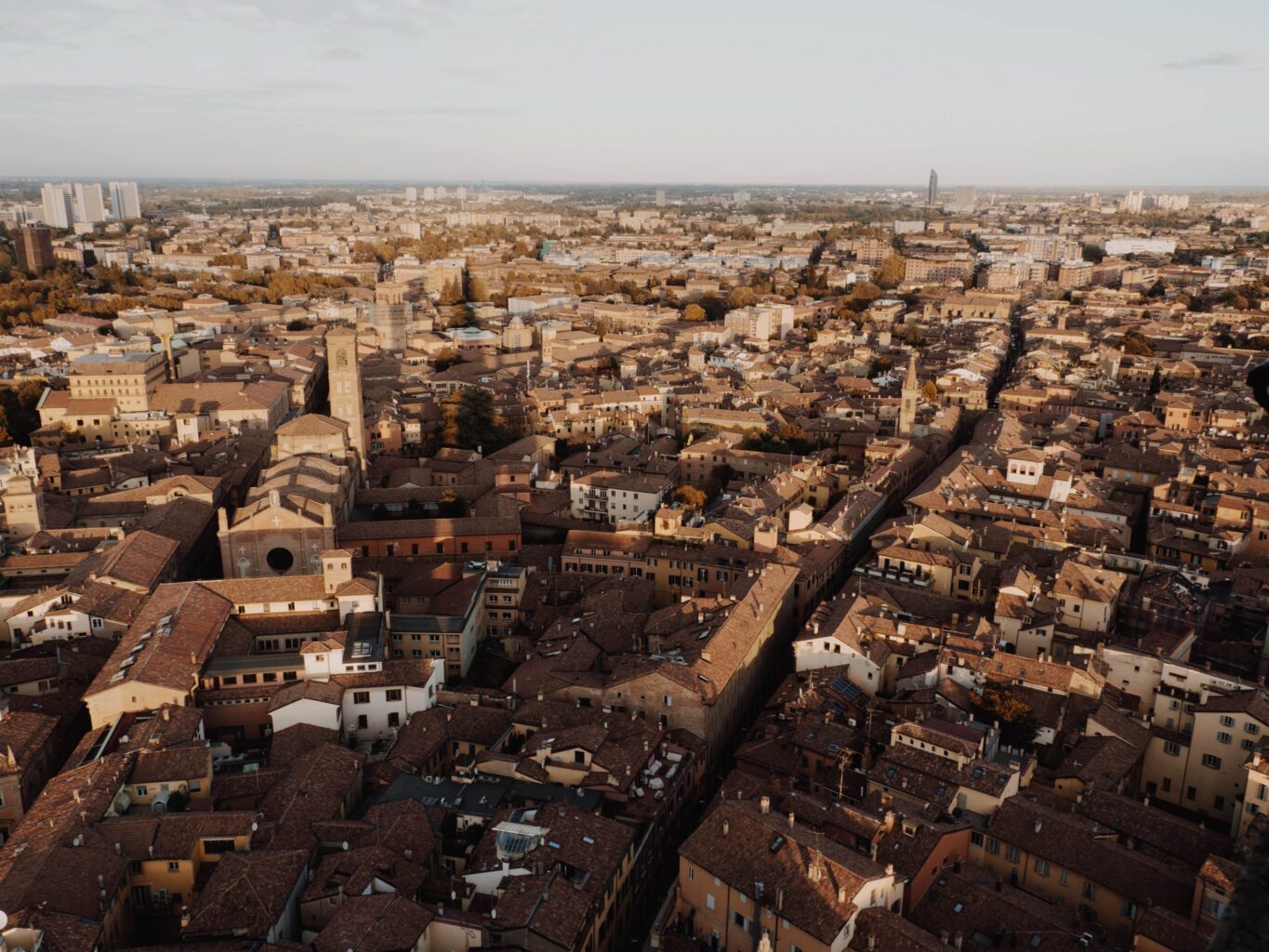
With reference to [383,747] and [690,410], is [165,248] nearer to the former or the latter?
[690,410]

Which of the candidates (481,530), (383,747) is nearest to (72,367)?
(481,530)

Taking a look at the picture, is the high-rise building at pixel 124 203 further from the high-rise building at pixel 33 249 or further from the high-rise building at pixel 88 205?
the high-rise building at pixel 33 249

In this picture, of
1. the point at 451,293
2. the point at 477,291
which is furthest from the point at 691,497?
the point at 477,291

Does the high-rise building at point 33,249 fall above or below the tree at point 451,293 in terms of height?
above

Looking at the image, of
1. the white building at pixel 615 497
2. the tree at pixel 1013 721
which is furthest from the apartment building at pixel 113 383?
the tree at pixel 1013 721

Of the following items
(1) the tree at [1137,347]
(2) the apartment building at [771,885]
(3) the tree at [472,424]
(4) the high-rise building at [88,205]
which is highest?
(4) the high-rise building at [88,205]
